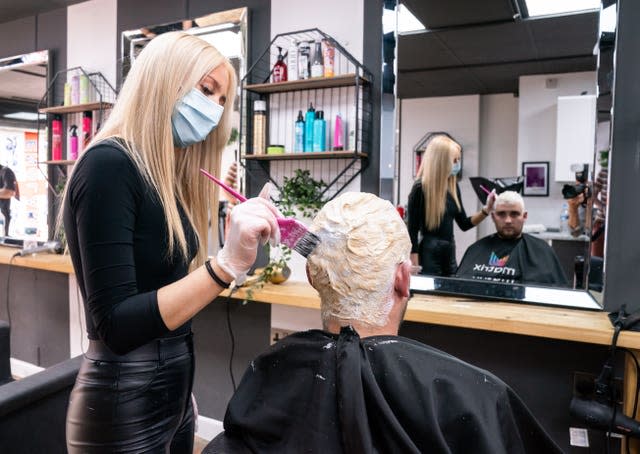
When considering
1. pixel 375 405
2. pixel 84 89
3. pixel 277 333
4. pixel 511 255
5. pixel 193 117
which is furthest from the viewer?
pixel 84 89

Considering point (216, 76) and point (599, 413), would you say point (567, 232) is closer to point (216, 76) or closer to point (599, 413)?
point (599, 413)

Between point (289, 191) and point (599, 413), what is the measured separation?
1.53m

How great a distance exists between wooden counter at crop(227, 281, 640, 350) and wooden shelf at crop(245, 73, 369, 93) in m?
0.97

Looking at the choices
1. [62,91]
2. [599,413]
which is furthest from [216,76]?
[62,91]

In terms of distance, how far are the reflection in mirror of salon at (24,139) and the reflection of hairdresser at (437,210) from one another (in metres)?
2.65

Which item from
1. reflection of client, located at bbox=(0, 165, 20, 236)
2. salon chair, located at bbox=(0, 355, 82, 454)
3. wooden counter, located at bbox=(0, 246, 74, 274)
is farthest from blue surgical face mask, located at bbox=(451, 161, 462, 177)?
reflection of client, located at bbox=(0, 165, 20, 236)

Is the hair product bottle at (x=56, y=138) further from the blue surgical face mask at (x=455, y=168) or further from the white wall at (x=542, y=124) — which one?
the white wall at (x=542, y=124)

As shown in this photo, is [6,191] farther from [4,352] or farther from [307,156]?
[307,156]

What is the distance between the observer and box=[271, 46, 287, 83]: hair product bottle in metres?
2.46

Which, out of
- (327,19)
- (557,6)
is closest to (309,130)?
(327,19)

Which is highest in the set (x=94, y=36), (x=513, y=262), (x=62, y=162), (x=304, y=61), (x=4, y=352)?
(x=94, y=36)

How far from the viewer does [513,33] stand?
2.03 metres

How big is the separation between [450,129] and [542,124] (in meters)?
0.36

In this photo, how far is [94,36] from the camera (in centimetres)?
322
